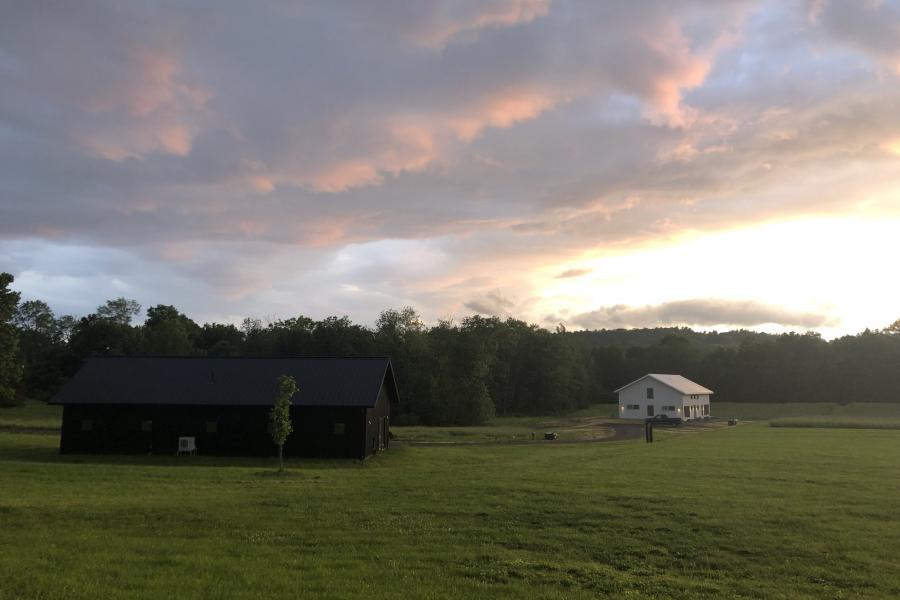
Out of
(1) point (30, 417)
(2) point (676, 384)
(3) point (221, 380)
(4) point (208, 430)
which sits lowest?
(1) point (30, 417)

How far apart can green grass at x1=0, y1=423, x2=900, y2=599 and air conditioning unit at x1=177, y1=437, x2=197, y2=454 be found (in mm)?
11539

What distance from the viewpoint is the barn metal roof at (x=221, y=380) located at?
3719 centimetres

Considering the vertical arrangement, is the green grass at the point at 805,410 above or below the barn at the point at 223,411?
below

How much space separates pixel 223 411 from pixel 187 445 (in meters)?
2.70

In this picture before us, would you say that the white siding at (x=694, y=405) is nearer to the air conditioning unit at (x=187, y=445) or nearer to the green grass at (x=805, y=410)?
the green grass at (x=805, y=410)

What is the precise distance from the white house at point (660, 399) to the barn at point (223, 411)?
5859 cm

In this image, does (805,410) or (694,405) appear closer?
(694,405)

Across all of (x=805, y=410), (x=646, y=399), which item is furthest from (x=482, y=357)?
(x=805, y=410)

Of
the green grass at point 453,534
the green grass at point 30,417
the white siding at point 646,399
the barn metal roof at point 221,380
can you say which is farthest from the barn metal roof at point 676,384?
the green grass at point 30,417

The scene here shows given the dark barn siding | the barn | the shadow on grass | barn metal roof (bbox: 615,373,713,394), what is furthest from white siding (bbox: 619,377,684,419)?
the shadow on grass

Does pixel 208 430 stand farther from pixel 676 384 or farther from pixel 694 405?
pixel 694 405

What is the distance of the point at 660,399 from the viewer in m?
87.6

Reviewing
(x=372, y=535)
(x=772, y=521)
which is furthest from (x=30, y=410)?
(x=772, y=521)

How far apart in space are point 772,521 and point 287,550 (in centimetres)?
1132
